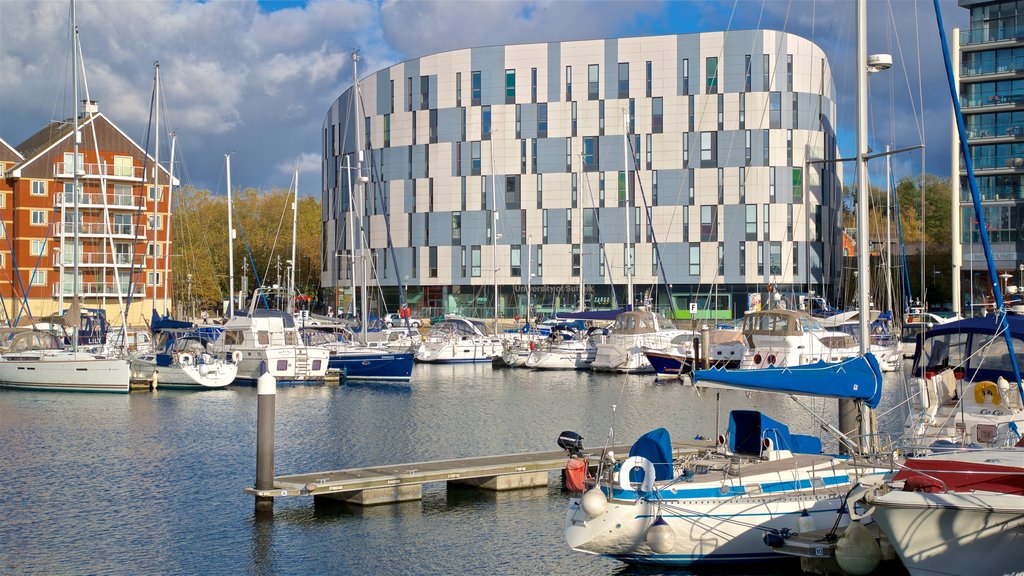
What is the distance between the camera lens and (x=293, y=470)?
27.5 metres

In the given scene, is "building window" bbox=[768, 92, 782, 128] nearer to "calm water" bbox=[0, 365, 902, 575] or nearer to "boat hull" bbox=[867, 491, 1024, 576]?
"calm water" bbox=[0, 365, 902, 575]

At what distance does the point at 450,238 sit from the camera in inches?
3797

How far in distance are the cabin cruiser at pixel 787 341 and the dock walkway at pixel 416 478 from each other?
978 inches

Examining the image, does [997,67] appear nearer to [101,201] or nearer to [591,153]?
[591,153]

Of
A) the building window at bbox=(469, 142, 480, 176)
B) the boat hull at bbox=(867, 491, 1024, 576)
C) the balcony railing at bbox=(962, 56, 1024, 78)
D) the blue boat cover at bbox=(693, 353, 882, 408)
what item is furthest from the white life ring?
the building window at bbox=(469, 142, 480, 176)

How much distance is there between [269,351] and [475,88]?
49663 mm

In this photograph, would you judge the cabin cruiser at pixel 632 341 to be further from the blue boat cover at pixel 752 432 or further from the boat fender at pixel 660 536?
the boat fender at pixel 660 536

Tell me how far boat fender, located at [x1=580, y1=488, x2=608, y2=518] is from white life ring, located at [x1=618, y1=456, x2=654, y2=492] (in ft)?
1.43

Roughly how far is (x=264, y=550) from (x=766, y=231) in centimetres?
7338

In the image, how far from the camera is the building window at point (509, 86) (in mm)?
93938

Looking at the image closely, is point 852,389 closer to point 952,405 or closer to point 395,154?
point 952,405

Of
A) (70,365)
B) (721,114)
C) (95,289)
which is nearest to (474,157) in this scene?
(721,114)

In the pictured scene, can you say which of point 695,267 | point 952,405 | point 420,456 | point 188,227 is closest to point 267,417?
point 420,456

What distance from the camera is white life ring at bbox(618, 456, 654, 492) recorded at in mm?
17109
